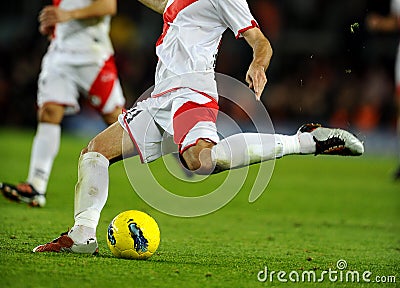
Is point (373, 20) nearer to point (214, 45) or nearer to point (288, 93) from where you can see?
point (214, 45)

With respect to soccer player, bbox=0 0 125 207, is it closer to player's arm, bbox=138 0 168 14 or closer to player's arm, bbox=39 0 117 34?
player's arm, bbox=39 0 117 34


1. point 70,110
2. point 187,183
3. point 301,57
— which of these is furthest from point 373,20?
point 301,57

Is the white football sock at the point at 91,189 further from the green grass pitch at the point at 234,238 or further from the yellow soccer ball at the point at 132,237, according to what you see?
the green grass pitch at the point at 234,238

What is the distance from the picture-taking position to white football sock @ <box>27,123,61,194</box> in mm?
8312

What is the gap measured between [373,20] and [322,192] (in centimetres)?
242

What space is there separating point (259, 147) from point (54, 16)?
10.8ft

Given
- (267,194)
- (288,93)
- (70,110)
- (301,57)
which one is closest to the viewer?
(70,110)

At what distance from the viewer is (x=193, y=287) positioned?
4.64 m

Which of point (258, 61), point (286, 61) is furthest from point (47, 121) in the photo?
point (286, 61)

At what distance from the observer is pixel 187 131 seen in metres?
5.52

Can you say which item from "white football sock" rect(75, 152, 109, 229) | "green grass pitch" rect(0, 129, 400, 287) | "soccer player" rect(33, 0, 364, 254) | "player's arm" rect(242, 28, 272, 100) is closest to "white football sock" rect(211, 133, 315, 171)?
"soccer player" rect(33, 0, 364, 254)

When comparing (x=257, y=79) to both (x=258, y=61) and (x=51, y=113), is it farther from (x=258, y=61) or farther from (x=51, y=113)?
(x=51, y=113)

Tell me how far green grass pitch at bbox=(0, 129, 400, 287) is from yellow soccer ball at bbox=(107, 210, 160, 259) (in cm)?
9

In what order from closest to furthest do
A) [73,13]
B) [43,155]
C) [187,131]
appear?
[187,131], [73,13], [43,155]
